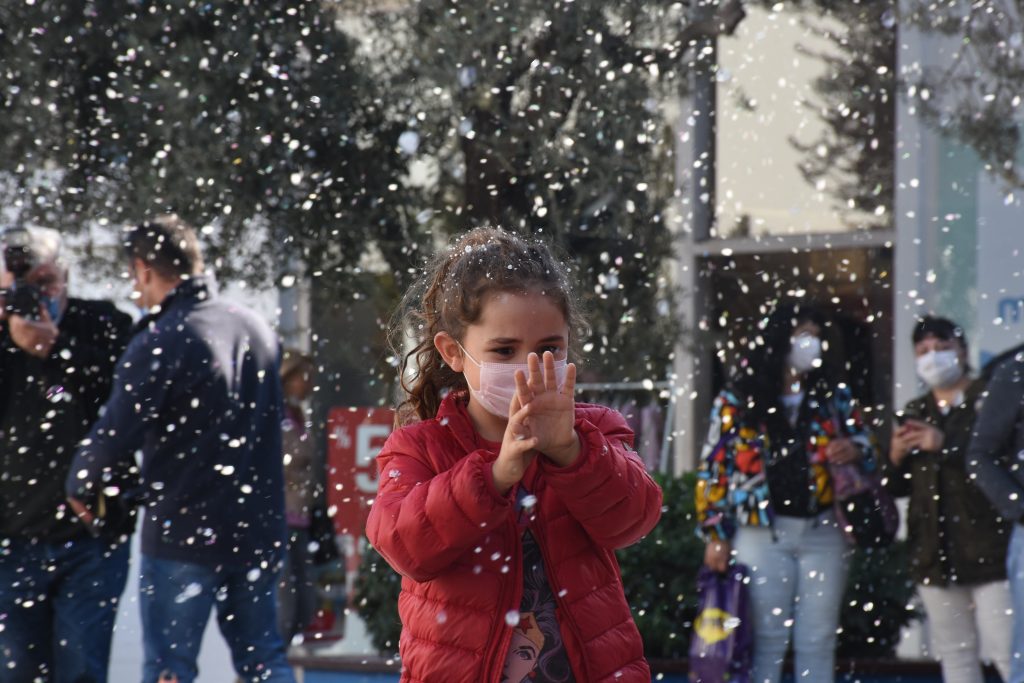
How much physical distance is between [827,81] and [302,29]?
2402 millimetres

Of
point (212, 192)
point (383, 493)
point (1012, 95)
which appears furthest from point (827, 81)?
point (383, 493)

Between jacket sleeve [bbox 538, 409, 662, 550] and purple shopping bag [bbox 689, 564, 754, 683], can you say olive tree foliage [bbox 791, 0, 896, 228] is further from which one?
jacket sleeve [bbox 538, 409, 662, 550]

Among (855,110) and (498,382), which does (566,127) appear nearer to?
(855,110)

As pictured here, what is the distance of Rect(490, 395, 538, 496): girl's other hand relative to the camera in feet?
5.90

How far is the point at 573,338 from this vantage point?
7.52 feet

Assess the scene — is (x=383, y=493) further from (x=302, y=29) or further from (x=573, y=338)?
(x=302, y=29)

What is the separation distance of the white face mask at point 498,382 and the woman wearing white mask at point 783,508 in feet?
8.40

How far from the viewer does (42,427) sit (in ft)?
14.0

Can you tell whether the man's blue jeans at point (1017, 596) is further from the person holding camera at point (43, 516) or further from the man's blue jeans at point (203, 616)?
the person holding camera at point (43, 516)

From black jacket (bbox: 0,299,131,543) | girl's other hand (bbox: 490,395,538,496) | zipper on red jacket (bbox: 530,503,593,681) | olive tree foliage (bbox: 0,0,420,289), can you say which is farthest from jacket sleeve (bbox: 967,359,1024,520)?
black jacket (bbox: 0,299,131,543)

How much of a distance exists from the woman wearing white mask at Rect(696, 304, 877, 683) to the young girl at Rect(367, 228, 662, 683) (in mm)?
2397

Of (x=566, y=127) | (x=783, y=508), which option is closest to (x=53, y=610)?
(x=783, y=508)

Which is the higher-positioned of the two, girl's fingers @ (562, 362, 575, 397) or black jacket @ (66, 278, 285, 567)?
girl's fingers @ (562, 362, 575, 397)

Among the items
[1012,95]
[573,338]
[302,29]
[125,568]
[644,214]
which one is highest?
[302,29]
